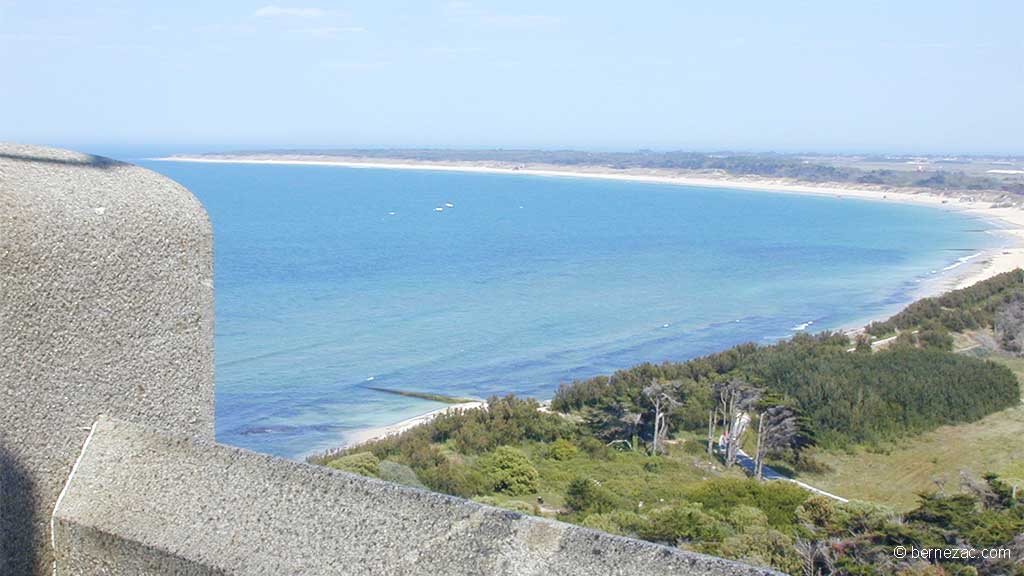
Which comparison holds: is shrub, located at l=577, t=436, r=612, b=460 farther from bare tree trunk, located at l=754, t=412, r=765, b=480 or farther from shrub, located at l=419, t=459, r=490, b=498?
shrub, located at l=419, t=459, r=490, b=498

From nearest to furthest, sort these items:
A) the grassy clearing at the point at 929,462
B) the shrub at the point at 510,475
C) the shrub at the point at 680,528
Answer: the shrub at the point at 680,528
the shrub at the point at 510,475
the grassy clearing at the point at 929,462

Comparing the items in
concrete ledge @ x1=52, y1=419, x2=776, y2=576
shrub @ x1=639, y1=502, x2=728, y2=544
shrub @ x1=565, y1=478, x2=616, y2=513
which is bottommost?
shrub @ x1=565, y1=478, x2=616, y2=513

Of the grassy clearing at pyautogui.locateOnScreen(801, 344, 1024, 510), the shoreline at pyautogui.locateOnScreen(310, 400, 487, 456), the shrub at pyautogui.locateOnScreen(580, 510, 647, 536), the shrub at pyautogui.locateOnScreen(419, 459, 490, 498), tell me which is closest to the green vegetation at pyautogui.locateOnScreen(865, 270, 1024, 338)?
the grassy clearing at pyautogui.locateOnScreen(801, 344, 1024, 510)

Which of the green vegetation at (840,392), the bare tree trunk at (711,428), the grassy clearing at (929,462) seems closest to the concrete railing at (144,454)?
the grassy clearing at (929,462)

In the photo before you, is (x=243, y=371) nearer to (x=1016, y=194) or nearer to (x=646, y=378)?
(x=646, y=378)

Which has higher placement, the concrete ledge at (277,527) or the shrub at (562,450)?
the concrete ledge at (277,527)

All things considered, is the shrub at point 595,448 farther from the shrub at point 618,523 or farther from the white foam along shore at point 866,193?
the white foam along shore at point 866,193
